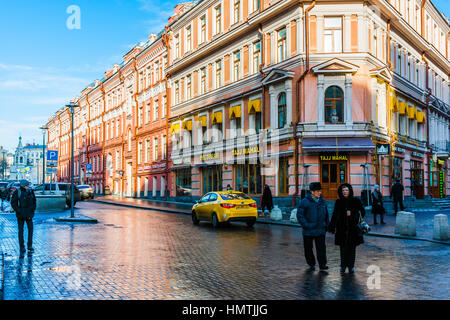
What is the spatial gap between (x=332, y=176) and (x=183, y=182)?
651 inches

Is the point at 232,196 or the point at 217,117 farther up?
the point at 217,117

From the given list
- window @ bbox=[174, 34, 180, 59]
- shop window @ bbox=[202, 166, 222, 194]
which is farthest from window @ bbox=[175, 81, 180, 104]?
shop window @ bbox=[202, 166, 222, 194]

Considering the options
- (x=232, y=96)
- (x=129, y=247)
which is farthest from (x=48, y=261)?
(x=232, y=96)

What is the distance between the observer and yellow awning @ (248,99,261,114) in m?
29.1

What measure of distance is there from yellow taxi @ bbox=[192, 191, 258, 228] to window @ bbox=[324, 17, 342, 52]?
1150 cm

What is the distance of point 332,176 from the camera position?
25.5 meters

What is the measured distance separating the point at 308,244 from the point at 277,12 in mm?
21076

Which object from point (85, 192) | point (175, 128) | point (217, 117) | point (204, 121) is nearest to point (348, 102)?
point (217, 117)

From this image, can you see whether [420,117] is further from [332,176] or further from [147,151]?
[147,151]

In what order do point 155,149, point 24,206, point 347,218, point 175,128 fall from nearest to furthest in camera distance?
point 347,218, point 24,206, point 175,128, point 155,149

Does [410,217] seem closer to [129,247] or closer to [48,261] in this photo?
[129,247]

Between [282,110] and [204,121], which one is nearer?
[282,110]

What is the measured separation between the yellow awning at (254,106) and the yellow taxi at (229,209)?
11.0 metres

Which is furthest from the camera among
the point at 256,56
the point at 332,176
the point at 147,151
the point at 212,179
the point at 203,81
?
the point at 147,151
